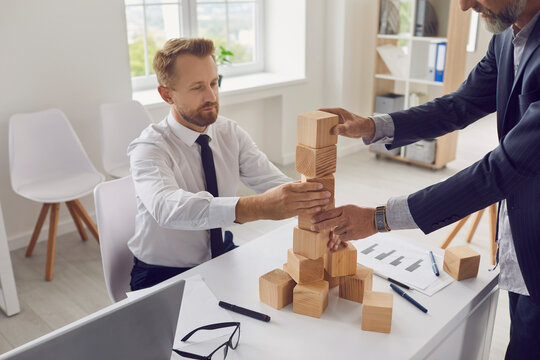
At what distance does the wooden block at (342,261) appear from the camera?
133 centimetres

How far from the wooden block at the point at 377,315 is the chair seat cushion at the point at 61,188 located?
2.21 metres

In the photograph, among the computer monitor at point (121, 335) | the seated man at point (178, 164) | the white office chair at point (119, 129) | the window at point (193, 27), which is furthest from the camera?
the window at point (193, 27)

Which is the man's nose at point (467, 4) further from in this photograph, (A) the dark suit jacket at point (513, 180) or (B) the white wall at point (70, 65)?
(B) the white wall at point (70, 65)

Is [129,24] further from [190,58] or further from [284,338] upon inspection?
[284,338]

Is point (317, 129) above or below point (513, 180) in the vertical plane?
above

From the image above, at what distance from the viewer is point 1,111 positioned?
3.17m

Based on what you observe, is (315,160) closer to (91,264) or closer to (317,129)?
(317,129)

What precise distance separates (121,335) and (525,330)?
3.27 ft

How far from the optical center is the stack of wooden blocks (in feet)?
4.04

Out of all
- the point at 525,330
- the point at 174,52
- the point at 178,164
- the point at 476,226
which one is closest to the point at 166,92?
the point at 174,52

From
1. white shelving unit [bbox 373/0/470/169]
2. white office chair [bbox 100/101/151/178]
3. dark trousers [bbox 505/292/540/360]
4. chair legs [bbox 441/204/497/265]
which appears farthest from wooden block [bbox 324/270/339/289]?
white shelving unit [bbox 373/0/470/169]

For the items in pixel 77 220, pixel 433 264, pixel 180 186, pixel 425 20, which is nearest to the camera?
pixel 433 264

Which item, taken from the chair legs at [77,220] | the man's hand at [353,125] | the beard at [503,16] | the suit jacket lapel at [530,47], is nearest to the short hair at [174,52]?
the man's hand at [353,125]

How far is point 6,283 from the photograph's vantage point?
8.39 feet
